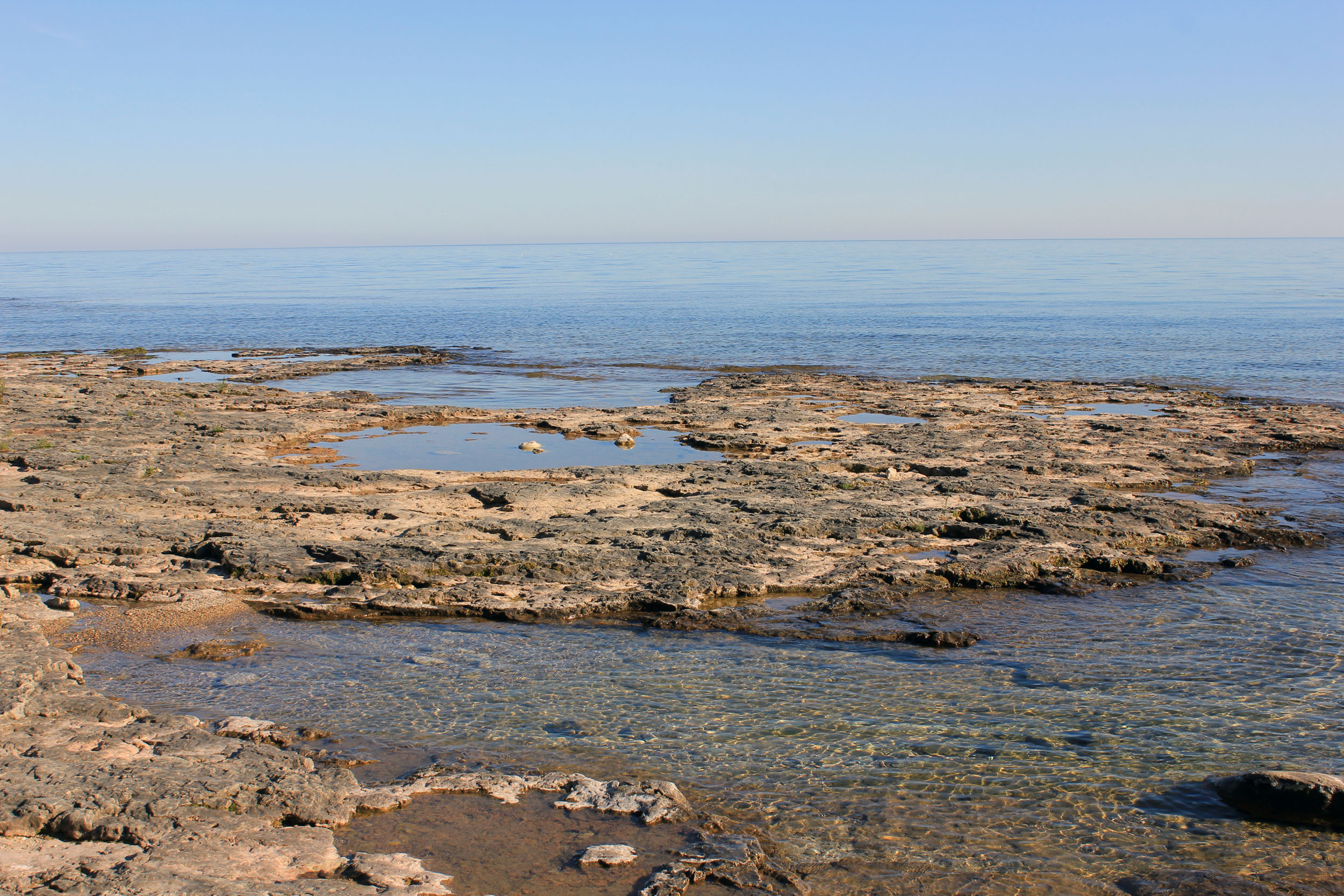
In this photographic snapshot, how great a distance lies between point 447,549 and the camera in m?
11.2

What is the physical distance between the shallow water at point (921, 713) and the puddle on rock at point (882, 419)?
10805 millimetres

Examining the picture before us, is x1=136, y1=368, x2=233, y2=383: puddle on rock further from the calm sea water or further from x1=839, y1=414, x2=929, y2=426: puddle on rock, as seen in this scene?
x1=839, y1=414, x2=929, y2=426: puddle on rock

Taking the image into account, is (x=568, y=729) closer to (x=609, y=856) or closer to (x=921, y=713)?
(x=609, y=856)

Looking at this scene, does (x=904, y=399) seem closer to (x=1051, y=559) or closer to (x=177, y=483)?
(x=1051, y=559)

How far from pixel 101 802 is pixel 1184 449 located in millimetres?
18219

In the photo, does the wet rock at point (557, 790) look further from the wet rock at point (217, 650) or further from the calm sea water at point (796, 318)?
the calm sea water at point (796, 318)

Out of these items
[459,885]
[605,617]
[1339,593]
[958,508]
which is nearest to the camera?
[459,885]

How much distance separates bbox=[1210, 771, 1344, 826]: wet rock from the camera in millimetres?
6191

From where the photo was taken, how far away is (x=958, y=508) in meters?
13.2

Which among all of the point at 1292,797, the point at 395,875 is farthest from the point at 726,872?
the point at 1292,797

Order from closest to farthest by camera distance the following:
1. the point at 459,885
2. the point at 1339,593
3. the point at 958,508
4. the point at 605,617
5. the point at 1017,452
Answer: the point at 459,885
the point at 605,617
the point at 1339,593
the point at 958,508
the point at 1017,452

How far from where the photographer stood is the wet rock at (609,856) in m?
5.59

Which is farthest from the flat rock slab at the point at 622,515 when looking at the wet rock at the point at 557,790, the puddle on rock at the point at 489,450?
the wet rock at the point at 557,790

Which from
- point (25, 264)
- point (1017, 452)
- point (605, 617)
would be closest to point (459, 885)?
point (605, 617)
